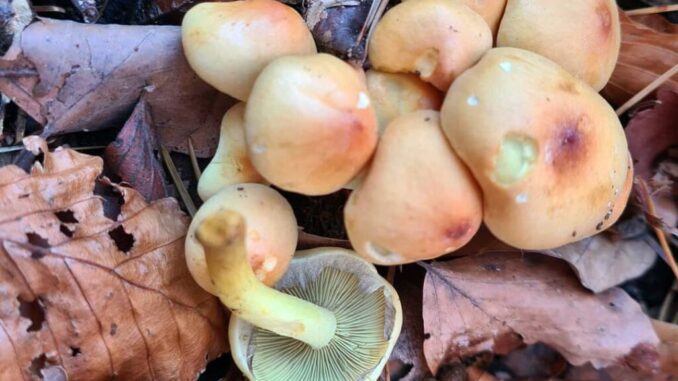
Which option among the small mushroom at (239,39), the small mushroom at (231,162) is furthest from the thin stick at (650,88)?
the small mushroom at (231,162)

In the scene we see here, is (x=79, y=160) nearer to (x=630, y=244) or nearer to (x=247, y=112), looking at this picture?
(x=247, y=112)

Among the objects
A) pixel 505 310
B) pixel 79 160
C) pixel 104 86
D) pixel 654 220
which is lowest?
pixel 505 310

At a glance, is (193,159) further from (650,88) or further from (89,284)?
(650,88)

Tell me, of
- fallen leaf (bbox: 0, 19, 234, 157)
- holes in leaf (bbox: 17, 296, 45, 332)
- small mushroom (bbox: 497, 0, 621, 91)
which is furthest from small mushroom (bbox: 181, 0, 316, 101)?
holes in leaf (bbox: 17, 296, 45, 332)

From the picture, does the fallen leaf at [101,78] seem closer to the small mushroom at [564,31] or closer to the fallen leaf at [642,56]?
the small mushroom at [564,31]

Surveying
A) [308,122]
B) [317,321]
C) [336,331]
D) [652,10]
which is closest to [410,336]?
[336,331]

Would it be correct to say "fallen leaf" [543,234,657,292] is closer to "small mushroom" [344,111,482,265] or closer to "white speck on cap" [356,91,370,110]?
"small mushroom" [344,111,482,265]

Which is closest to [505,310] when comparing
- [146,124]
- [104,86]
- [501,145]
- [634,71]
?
[501,145]
